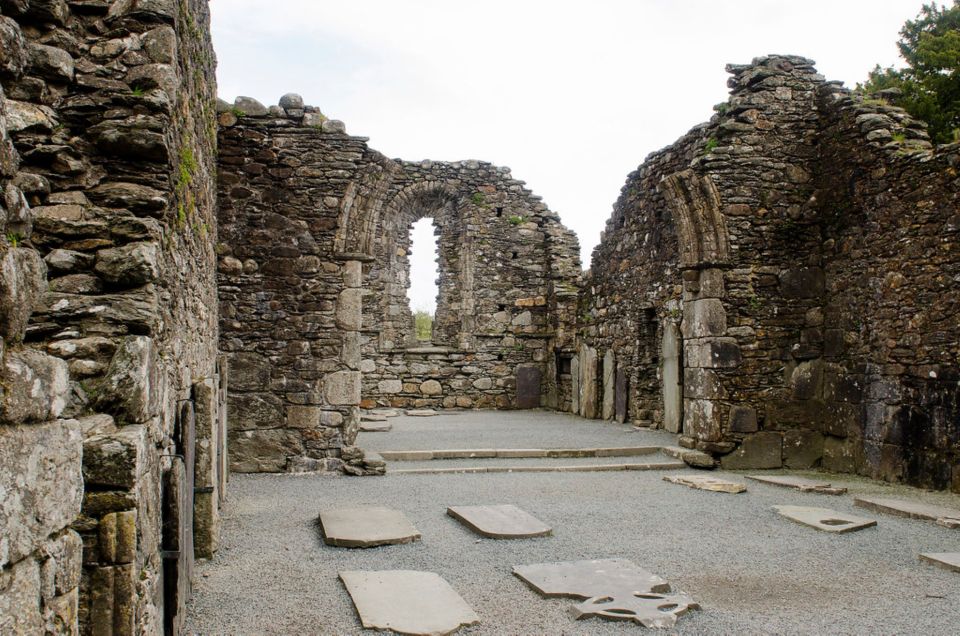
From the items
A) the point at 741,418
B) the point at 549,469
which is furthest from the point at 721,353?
the point at 549,469

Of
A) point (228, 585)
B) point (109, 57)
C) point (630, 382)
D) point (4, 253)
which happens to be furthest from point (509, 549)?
point (630, 382)

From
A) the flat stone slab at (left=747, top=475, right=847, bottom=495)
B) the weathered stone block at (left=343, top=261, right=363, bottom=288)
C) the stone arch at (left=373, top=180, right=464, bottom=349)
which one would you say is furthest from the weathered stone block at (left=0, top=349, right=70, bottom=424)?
the stone arch at (left=373, top=180, right=464, bottom=349)

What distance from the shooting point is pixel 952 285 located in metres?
7.82

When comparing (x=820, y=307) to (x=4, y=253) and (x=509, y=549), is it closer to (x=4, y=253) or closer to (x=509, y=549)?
(x=509, y=549)

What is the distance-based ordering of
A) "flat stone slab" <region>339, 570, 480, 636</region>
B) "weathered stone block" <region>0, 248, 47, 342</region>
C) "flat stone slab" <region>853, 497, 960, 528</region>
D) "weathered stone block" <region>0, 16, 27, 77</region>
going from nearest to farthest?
"weathered stone block" <region>0, 248, 47, 342</region> → "weathered stone block" <region>0, 16, 27, 77</region> → "flat stone slab" <region>339, 570, 480, 636</region> → "flat stone slab" <region>853, 497, 960, 528</region>

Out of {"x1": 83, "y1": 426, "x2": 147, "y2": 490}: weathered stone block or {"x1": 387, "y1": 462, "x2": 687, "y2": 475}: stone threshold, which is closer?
{"x1": 83, "y1": 426, "x2": 147, "y2": 490}: weathered stone block

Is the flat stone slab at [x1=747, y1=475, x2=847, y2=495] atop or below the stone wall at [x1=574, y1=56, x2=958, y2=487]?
below

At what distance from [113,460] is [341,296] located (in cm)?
650

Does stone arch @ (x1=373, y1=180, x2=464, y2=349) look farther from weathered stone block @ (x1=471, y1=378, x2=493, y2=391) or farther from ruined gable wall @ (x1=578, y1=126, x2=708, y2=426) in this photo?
ruined gable wall @ (x1=578, y1=126, x2=708, y2=426)

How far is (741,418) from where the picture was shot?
972 centimetres

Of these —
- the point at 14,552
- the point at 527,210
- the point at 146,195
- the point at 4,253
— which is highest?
the point at 527,210

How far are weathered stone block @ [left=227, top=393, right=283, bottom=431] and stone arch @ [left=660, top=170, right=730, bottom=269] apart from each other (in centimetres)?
540

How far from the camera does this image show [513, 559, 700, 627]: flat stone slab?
4.40 meters

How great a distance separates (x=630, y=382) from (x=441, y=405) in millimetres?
4973
